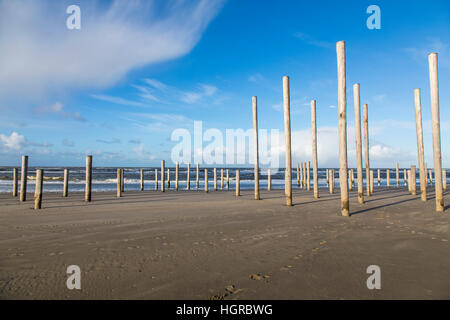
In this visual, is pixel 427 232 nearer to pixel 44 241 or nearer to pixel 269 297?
pixel 269 297

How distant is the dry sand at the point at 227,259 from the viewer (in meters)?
3.28

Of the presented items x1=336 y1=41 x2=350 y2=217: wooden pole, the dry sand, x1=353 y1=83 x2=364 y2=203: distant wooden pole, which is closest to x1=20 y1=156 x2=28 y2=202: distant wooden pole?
the dry sand

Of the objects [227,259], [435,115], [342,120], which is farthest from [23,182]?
[435,115]

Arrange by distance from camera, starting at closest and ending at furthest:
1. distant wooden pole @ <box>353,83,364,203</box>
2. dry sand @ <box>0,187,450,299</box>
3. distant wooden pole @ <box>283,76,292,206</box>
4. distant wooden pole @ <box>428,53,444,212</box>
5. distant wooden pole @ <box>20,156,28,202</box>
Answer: dry sand @ <box>0,187,450,299</box> → distant wooden pole @ <box>428,53,444,212</box> → distant wooden pole @ <box>283,76,292,206</box> → distant wooden pole @ <box>353,83,364,203</box> → distant wooden pole @ <box>20,156,28,202</box>

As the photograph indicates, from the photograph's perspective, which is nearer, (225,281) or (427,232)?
(225,281)

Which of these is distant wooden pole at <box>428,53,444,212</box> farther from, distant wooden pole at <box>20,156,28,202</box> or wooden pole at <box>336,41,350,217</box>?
distant wooden pole at <box>20,156,28,202</box>

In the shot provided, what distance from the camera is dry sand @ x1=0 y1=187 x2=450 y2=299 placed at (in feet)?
10.8

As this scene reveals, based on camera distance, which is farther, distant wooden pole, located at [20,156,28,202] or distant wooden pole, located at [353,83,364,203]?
distant wooden pole, located at [20,156,28,202]

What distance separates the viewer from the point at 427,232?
6.46 m

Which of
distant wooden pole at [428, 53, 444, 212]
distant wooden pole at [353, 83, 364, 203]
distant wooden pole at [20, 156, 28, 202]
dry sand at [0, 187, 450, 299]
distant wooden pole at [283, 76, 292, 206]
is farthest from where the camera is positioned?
distant wooden pole at [20, 156, 28, 202]

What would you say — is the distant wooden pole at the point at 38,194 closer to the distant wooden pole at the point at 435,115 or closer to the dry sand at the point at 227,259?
the dry sand at the point at 227,259
